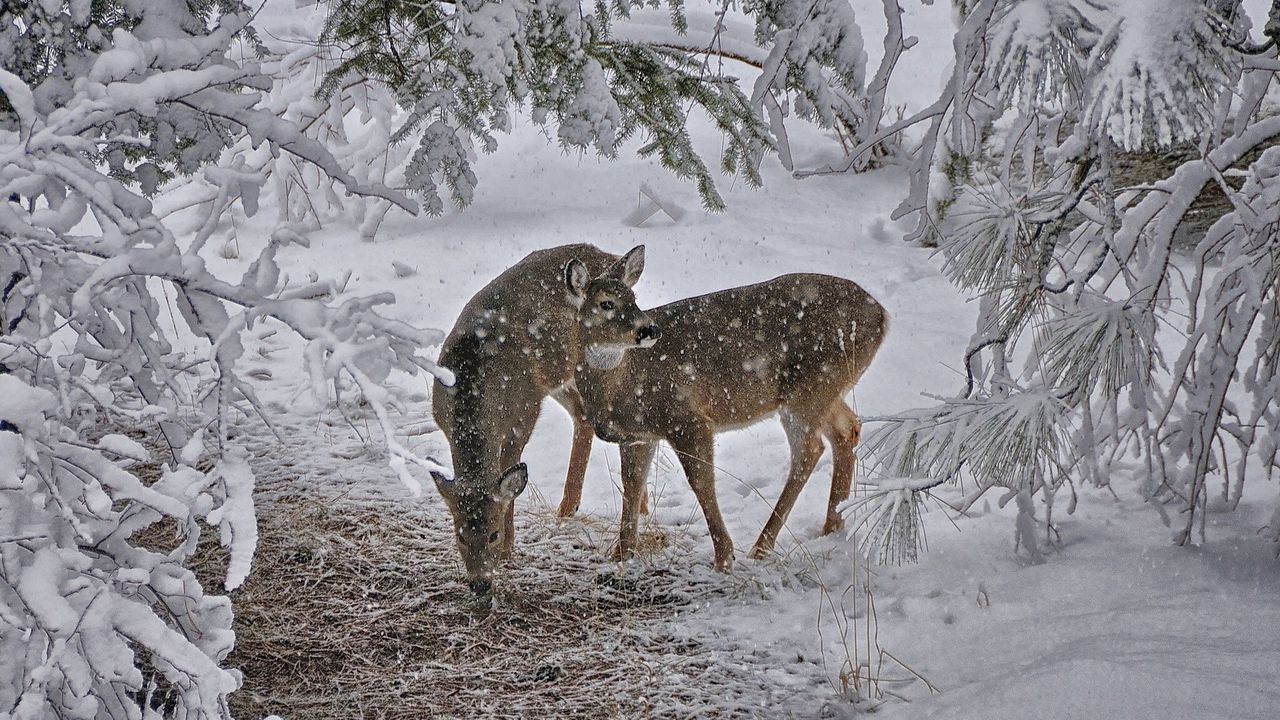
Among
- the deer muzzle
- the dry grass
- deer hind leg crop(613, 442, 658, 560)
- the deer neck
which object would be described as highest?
the deer muzzle

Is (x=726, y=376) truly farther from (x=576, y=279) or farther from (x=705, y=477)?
(x=576, y=279)

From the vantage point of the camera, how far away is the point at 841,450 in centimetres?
489

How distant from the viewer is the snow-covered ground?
9.21ft

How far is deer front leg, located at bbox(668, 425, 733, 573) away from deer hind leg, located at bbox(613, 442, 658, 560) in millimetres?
154

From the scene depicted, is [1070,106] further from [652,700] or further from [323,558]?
[323,558]

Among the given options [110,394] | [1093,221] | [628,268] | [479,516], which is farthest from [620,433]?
[110,394]

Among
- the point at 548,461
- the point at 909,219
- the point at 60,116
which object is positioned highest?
the point at 60,116

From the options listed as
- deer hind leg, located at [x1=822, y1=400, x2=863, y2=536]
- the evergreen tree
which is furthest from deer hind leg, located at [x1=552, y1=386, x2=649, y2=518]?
the evergreen tree

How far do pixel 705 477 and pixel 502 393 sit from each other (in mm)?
1008

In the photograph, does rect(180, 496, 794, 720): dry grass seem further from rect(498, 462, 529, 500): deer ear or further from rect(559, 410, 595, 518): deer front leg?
rect(498, 462, 529, 500): deer ear

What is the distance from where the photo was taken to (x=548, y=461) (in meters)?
5.90

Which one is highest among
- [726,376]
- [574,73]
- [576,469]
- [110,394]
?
[574,73]

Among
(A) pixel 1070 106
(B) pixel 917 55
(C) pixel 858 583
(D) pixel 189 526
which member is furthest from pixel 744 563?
(B) pixel 917 55

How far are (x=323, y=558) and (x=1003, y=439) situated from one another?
3.13 m
